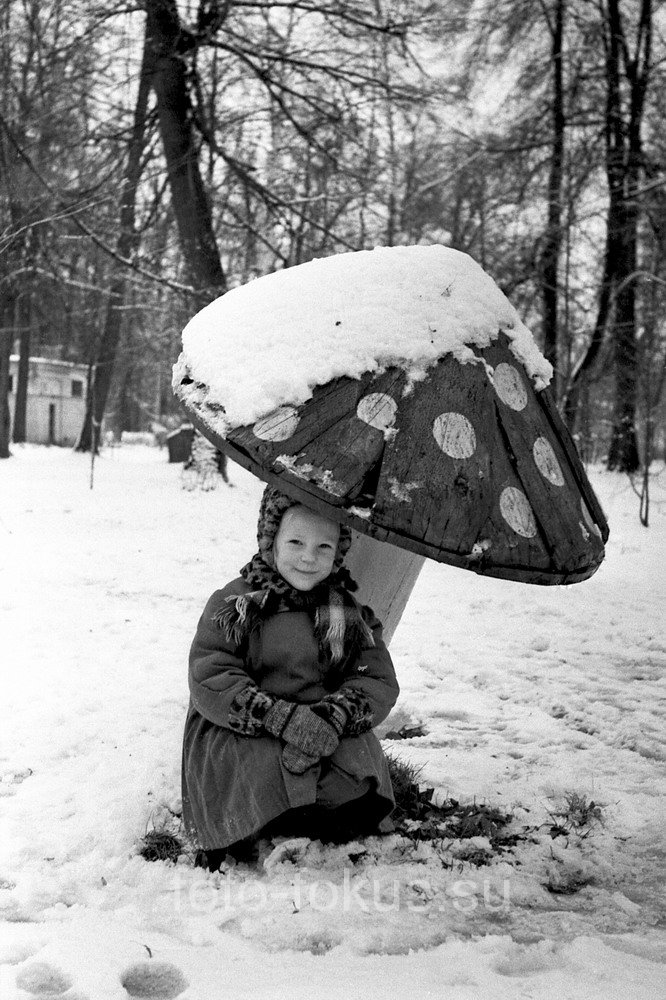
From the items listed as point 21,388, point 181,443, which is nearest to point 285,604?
point 181,443

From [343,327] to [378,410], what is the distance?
251 mm

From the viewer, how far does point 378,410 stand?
6.62ft

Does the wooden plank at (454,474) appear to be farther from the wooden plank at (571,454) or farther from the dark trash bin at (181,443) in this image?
the dark trash bin at (181,443)

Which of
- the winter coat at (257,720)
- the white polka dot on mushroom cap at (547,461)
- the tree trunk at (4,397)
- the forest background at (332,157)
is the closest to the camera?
the white polka dot on mushroom cap at (547,461)

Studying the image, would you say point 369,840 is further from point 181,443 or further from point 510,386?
point 181,443

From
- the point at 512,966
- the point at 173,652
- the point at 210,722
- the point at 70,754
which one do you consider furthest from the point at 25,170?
the point at 512,966

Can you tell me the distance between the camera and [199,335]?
7.73 feet

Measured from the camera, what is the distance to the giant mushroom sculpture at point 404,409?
75.0 inches

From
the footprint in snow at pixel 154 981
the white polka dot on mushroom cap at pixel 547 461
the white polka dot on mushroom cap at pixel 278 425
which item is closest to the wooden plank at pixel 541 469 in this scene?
the white polka dot on mushroom cap at pixel 547 461

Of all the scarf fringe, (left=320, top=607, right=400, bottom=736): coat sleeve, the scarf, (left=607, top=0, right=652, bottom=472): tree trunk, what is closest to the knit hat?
the scarf

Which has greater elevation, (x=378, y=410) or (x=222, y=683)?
(x=378, y=410)

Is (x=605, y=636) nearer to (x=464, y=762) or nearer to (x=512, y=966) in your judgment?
(x=464, y=762)

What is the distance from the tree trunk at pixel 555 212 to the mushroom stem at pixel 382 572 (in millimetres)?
9975

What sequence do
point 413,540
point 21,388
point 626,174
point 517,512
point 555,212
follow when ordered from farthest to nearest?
point 21,388, point 555,212, point 626,174, point 517,512, point 413,540
